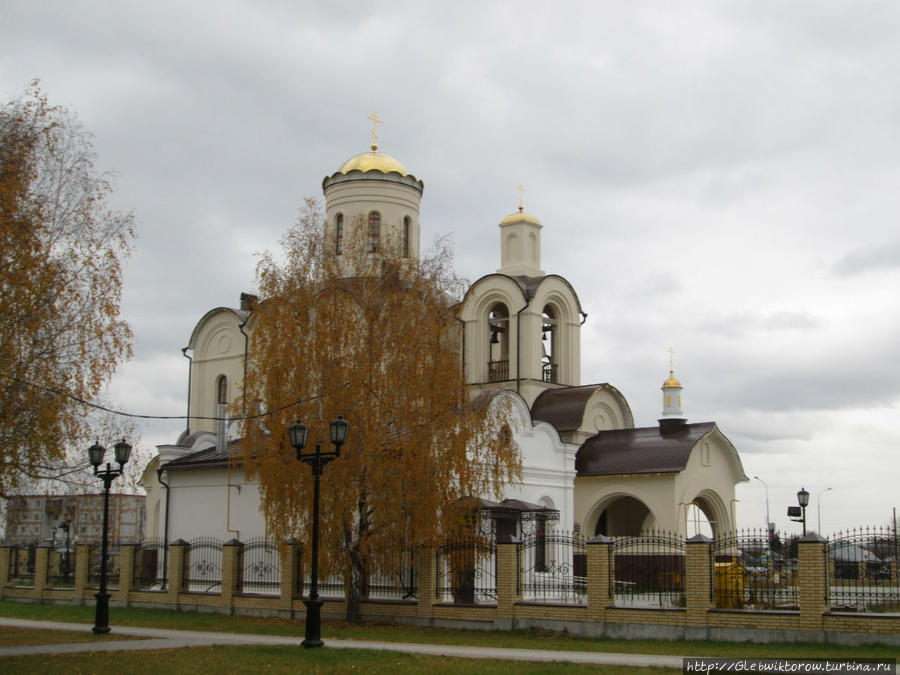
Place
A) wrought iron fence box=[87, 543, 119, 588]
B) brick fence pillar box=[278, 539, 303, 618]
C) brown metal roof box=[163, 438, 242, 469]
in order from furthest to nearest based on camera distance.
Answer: brown metal roof box=[163, 438, 242, 469] → wrought iron fence box=[87, 543, 119, 588] → brick fence pillar box=[278, 539, 303, 618]

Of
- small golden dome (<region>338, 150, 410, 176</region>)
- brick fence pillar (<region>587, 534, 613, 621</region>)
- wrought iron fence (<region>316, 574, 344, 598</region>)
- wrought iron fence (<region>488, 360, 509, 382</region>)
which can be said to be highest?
small golden dome (<region>338, 150, 410, 176</region>)

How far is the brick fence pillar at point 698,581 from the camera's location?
16.5 meters

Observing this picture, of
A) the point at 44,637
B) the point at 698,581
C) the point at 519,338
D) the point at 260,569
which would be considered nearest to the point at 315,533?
the point at 44,637

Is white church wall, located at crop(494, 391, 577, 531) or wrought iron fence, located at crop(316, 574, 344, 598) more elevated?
white church wall, located at crop(494, 391, 577, 531)

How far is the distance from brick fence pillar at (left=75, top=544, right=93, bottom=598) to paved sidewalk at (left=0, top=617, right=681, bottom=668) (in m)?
7.93

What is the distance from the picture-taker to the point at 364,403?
19.7 meters

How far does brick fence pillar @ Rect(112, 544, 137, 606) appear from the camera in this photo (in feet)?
81.6

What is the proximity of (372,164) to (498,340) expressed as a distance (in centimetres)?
724

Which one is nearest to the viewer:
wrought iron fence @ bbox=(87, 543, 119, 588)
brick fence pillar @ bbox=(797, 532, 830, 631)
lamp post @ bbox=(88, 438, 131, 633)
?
brick fence pillar @ bbox=(797, 532, 830, 631)

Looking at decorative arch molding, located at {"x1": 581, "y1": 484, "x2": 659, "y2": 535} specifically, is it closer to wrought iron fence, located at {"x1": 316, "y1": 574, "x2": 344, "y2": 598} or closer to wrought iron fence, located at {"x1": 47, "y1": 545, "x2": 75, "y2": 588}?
wrought iron fence, located at {"x1": 316, "y1": 574, "x2": 344, "y2": 598}

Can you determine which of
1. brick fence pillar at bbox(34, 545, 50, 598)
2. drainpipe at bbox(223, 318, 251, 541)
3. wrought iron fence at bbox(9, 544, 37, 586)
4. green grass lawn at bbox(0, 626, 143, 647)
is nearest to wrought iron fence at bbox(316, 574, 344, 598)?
drainpipe at bbox(223, 318, 251, 541)

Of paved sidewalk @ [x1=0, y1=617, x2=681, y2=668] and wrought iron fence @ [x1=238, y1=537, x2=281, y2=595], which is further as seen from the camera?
wrought iron fence @ [x1=238, y1=537, x2=281, y2=595]

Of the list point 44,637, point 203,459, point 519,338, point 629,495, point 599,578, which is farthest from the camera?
point 519,338

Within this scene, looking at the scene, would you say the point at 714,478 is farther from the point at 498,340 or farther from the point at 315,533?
the point at 315,533
